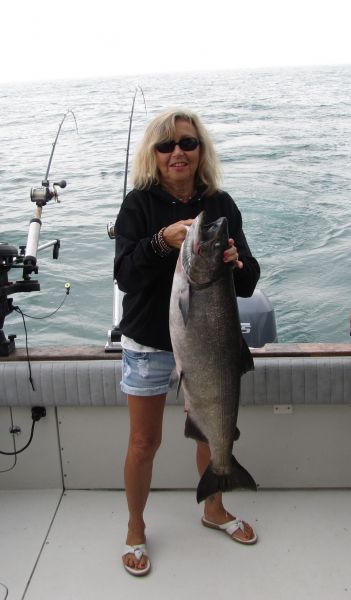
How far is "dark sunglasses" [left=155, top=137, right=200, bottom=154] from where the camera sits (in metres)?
2.25

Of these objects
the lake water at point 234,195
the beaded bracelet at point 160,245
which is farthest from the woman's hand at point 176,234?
the lake water at point 234,195

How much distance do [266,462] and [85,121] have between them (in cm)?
1371

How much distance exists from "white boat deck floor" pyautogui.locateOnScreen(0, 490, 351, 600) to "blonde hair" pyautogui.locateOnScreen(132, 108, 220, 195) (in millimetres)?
1506

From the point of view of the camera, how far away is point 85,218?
9625 mm

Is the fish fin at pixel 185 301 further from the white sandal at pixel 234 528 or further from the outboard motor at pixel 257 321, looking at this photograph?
the outboard motor at pixel 257 321

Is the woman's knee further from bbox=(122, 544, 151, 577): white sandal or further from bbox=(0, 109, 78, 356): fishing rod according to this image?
bbox=(0, 109, 78, 356): fishing rod

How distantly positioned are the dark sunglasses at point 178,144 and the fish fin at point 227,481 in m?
1.14

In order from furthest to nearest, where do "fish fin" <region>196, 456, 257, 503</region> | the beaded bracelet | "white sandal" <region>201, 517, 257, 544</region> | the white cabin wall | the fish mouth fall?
the white cabin wall, "white sandal" <region>201, 517, 257, 544</region>, "fish fin" <region>196, 456, 257, 503</region>, the beaded bracelet, the fish mouth

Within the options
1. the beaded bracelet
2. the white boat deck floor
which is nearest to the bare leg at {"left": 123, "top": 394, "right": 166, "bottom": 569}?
the white boat deck floor

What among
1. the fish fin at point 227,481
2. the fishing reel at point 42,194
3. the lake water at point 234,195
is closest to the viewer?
the fish fin at point 227,481

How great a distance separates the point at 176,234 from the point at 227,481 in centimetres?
96

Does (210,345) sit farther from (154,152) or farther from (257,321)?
(257,321)

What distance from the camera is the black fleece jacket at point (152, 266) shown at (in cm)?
221

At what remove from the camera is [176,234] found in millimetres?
2018
